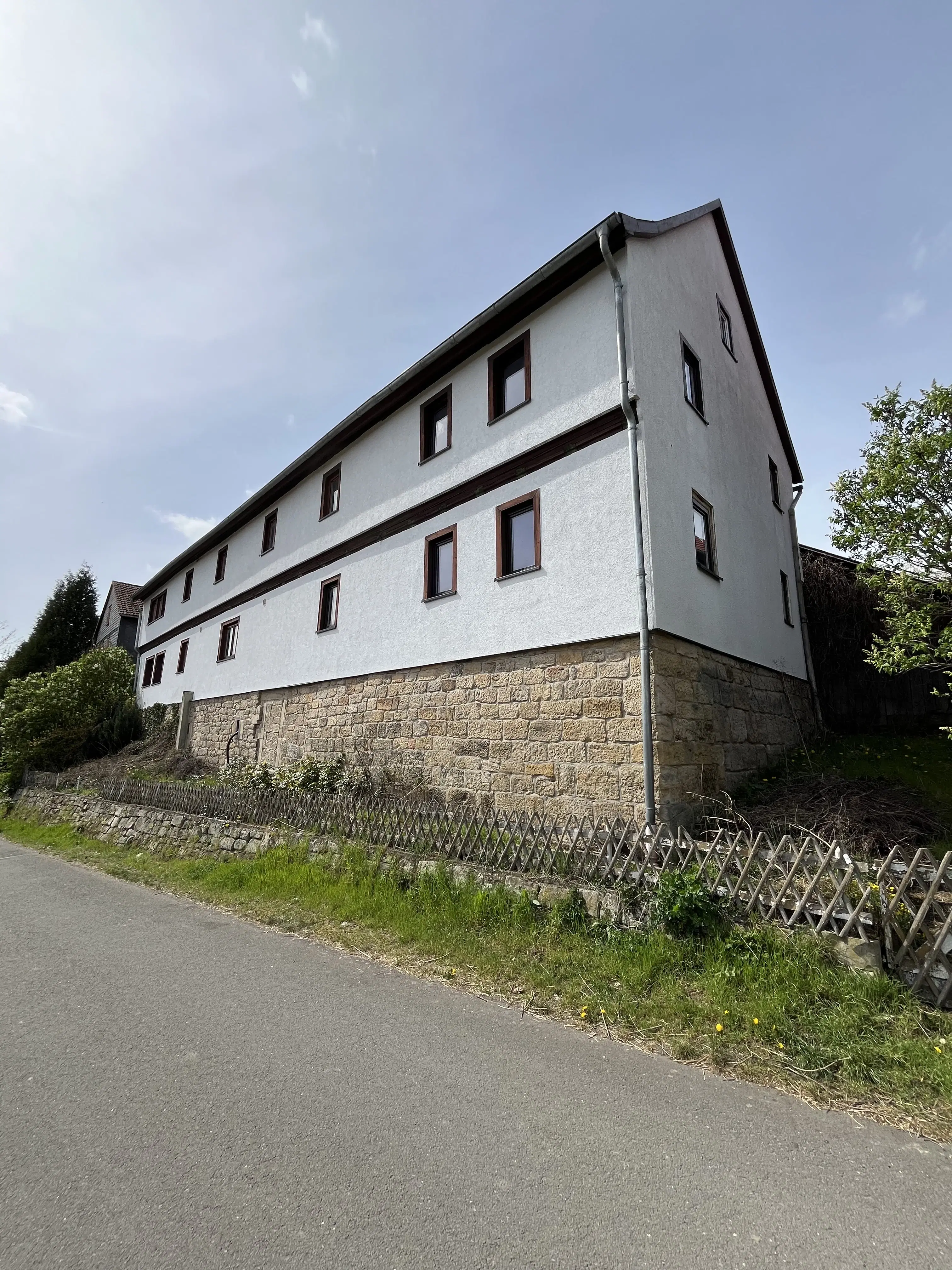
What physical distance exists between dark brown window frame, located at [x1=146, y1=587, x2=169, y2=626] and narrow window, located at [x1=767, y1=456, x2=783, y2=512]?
21340 millimetres

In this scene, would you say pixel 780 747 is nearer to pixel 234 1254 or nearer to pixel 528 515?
pixel 528 515

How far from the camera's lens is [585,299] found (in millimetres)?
9266

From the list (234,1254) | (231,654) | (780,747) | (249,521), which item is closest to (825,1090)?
(234,1254)

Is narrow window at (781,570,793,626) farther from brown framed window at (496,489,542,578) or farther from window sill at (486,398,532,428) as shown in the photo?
window sill at (486,398,532,428)

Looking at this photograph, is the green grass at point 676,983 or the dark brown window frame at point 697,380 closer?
the green grass at point 676,983

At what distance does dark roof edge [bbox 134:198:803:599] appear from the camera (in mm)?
9070

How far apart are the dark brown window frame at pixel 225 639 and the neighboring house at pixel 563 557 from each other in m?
2.80

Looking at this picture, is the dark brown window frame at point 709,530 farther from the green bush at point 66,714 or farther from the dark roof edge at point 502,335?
the green bush at point 66,714

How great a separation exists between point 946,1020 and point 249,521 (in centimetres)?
1832

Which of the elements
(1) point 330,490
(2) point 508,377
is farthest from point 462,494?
(1) point 330,490

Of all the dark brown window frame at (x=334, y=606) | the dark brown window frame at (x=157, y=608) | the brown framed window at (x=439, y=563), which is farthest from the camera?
the dark brown window frame at (x=157, y=608)

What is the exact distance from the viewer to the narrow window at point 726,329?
12453 millimetres

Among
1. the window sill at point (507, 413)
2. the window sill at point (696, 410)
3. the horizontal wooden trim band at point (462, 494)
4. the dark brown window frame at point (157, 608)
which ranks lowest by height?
the horizontal wooden trim band at point (462, 494)

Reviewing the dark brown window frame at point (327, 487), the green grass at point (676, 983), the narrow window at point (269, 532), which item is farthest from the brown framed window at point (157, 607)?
the green grass at point (676, 983)
